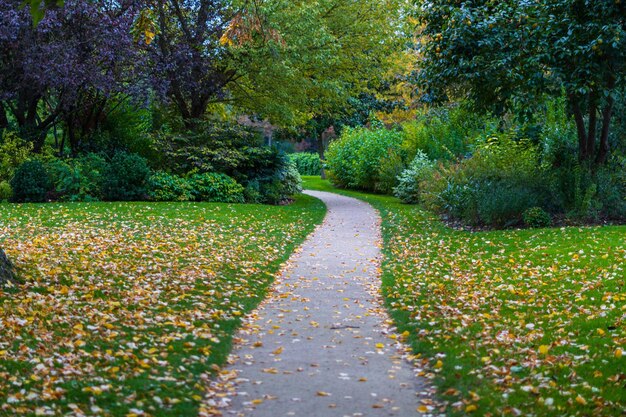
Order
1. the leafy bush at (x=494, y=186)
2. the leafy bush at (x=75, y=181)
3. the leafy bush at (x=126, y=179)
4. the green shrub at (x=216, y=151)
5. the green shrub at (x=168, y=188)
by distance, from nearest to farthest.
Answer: the leafy bush at (x=494, y=186), the leafy bush at (x=75, y=181), the leafy bush at (x=126, y=179), the green shrub at (x=168, y=188), the green shrub at (x=216, y=151)

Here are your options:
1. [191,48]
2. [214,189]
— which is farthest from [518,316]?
[191,48]

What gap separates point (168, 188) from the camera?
67.3 feet

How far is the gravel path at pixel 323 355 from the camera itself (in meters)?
5.37

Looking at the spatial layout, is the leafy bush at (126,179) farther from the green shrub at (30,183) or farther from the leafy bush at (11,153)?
the leafy bush at (11,153)

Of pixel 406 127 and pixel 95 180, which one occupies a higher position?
pixel 406 127

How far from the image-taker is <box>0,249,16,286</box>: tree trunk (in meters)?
8.03

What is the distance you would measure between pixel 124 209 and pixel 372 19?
38.8 feet

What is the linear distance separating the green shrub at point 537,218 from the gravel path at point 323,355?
5.10 metres

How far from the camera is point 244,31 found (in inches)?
424

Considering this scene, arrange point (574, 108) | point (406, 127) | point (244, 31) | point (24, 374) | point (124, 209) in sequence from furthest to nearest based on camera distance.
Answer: point (406, 127)
point (124, 209)
point (574, 108)
point (244, 31)
point (24, 374)

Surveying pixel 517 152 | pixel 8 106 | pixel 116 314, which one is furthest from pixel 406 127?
pixel 116 314

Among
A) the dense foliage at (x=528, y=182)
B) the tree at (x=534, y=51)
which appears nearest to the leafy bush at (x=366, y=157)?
the dense foliage at (x=528, y=182)

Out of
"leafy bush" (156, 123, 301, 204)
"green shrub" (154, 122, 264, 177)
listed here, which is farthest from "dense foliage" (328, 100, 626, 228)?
"green shrub" (154, 122, 264, 177)

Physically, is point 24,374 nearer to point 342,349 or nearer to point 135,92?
point 342,349
